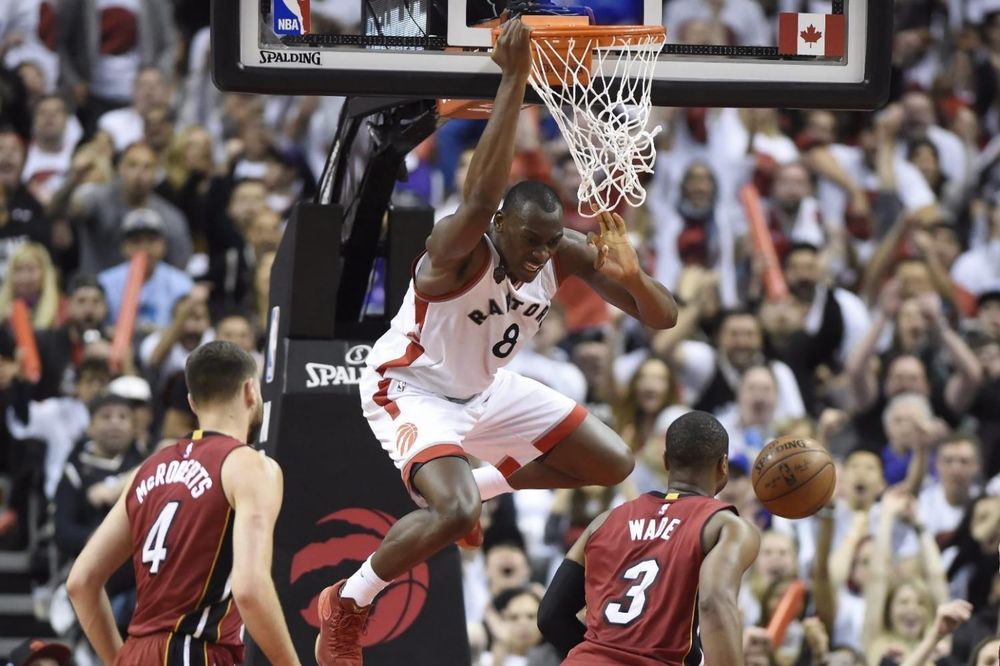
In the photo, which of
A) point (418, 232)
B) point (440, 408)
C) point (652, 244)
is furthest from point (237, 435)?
point (652, 244)

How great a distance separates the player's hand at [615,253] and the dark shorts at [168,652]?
1.89m

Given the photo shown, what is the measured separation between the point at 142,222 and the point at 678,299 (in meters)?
3.57

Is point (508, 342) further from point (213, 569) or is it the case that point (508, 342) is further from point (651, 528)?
point (213, 569)

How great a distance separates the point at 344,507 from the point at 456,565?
53cm

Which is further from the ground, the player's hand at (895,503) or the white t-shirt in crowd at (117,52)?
the white t-shirt in crowd at (117,52)

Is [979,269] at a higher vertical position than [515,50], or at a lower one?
lower

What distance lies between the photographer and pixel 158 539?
5719mm

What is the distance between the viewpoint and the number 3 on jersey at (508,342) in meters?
6.36

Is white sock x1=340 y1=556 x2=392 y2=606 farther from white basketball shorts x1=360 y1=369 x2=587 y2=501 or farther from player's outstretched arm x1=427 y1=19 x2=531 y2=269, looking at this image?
player's outstretched arm x1=427 y1=19 x2=531 y2=269

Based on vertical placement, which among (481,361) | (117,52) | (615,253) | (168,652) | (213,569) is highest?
(117,52)

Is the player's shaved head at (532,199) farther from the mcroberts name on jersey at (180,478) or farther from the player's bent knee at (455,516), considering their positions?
the mcroberts name on jersey at (180,478)

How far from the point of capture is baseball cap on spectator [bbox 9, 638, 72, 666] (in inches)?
281

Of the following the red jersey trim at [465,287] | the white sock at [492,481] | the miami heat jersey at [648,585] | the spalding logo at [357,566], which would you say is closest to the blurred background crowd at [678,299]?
the spalding logo at [357,566]

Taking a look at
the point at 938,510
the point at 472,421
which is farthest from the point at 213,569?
the point at 938,510
